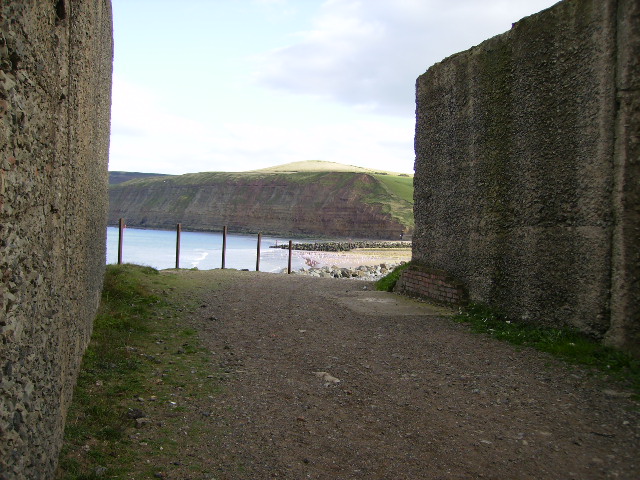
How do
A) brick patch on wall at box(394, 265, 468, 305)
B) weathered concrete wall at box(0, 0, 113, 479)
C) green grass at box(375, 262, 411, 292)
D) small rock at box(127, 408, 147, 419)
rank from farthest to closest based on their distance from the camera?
green grass at box(375, 262, 411, 292) → brick patch on wall at box(394, 265, 468, 305) → small rock at box(127, 408, 147, 419) → weathered concrete wall at box(0, 0, 113, 479)

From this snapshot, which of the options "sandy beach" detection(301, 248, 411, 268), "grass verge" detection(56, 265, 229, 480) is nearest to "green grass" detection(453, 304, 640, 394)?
"grass verge" detection(56, 265, 229, 480)

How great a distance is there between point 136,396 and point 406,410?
2091 mm

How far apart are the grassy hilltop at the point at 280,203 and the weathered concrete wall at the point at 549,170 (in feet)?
213

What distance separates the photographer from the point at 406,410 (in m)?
4.09

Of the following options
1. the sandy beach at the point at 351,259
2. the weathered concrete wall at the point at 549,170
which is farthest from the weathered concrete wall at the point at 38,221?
the sandy beach at the point at 351,259

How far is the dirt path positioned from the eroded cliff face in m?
67.3

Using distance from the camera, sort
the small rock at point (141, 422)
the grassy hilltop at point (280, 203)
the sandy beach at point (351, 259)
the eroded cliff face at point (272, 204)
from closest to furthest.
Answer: the small rock at point (141, 422) < the sandy beach at point (351, 259) < the grassy hilltop at point (280, 203) < the eroded cliff face at point (272, 204)

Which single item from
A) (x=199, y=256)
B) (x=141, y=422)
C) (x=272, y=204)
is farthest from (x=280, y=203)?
(x=141, y=422)

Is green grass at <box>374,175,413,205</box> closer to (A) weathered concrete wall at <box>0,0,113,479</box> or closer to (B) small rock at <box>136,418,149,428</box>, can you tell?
(B) small rock at <box>136,418,149,428</box>

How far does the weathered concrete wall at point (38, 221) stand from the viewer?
1.93 m

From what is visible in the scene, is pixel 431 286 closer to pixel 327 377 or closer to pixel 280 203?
pixel 327 377

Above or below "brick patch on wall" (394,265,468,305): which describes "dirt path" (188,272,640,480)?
below

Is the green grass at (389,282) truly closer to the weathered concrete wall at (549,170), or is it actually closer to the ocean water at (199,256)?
the weathered concrete wall at (549,170)

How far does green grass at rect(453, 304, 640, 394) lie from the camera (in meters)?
4.92
